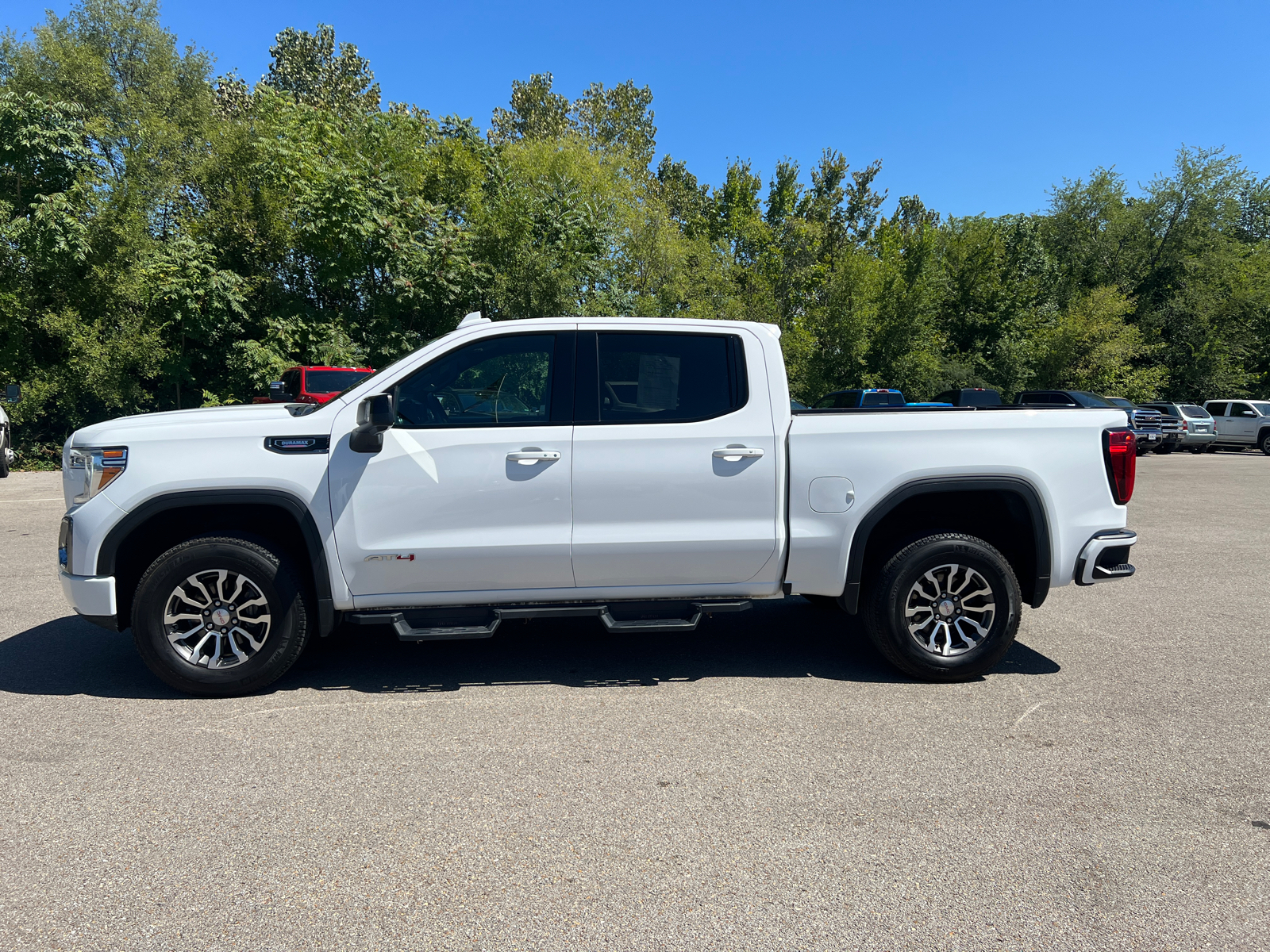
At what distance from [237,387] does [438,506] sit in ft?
65.2

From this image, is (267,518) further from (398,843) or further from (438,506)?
(398,843)

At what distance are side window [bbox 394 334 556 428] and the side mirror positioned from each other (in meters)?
0.19

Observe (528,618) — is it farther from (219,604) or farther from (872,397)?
(872,397)

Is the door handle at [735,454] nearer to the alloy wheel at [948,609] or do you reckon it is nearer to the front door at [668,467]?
the front door at [668,467]

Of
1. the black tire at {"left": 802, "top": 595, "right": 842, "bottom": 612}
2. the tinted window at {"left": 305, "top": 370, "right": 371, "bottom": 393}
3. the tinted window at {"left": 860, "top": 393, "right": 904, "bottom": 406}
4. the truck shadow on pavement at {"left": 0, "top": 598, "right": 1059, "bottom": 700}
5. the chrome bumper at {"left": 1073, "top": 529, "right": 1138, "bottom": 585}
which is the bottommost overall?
the truck shadow on pavement at {"left": 0, "top": 598, "right": 1059, "bottom": 700}

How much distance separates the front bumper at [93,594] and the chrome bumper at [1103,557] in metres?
5.30

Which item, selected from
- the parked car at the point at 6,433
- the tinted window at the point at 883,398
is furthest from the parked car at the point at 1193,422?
the parked car at the point at 6,433

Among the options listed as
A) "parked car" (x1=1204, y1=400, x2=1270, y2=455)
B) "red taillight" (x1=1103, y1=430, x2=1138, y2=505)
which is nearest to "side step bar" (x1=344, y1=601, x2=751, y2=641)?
"red taillight" (x1=1103, y1=430, x2=1138, y2=505)

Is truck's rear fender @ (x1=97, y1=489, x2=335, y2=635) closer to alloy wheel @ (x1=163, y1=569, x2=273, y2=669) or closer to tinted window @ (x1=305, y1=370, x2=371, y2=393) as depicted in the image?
alloy wheel @ (x1=163, y1=569, x2=273, y2=669)

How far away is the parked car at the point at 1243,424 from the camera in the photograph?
2861cm

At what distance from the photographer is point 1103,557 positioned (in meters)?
4.98

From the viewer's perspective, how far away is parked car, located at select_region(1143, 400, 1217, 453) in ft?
95.0

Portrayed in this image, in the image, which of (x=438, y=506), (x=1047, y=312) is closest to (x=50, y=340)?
(x=438, y=506)

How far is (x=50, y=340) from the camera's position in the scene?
21094 mm
